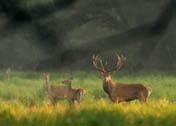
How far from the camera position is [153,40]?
37.1 meters

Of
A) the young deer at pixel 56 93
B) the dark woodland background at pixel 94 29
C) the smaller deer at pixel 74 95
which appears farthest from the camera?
the dark woodland background at pixel 94 29

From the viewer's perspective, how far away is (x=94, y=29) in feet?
136

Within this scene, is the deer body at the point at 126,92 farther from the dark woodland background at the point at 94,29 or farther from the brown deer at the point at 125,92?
the dark woodland background at the point at 94,29

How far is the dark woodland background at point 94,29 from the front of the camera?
36594 millimetres

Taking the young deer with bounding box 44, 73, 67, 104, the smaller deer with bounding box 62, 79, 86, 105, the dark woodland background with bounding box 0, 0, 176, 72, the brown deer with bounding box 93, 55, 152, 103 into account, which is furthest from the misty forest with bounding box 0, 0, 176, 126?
the brown deer with bounding box 93, 55, 152, 103

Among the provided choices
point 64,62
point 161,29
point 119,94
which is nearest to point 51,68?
point 64,62

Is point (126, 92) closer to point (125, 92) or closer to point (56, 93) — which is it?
point (125, 92)

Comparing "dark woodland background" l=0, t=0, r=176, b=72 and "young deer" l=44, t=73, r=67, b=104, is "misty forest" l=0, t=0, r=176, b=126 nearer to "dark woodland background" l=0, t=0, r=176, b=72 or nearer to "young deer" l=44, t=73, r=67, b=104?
"dark woodland background" l=0, t=0, r=176, b=72

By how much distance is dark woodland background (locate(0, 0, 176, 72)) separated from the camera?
36.6 m

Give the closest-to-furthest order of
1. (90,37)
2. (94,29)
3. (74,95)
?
(74,95) → (94,29) → (90,37)

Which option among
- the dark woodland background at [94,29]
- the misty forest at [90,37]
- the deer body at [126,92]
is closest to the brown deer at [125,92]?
the deer body at [126,92]

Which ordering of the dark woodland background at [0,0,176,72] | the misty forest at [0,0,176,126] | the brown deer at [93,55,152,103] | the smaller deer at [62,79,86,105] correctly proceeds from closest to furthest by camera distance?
1. the brown deer at [93,55,152,103]
2. the smaller deer at [62,79,86,105]
3. the misty forest at [0,0,176,126]
4. the dark woodland background at [0,0,176,72]

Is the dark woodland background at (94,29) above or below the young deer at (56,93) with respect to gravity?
above

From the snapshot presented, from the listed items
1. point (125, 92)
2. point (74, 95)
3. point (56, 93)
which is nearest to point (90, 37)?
point (56, 93)
